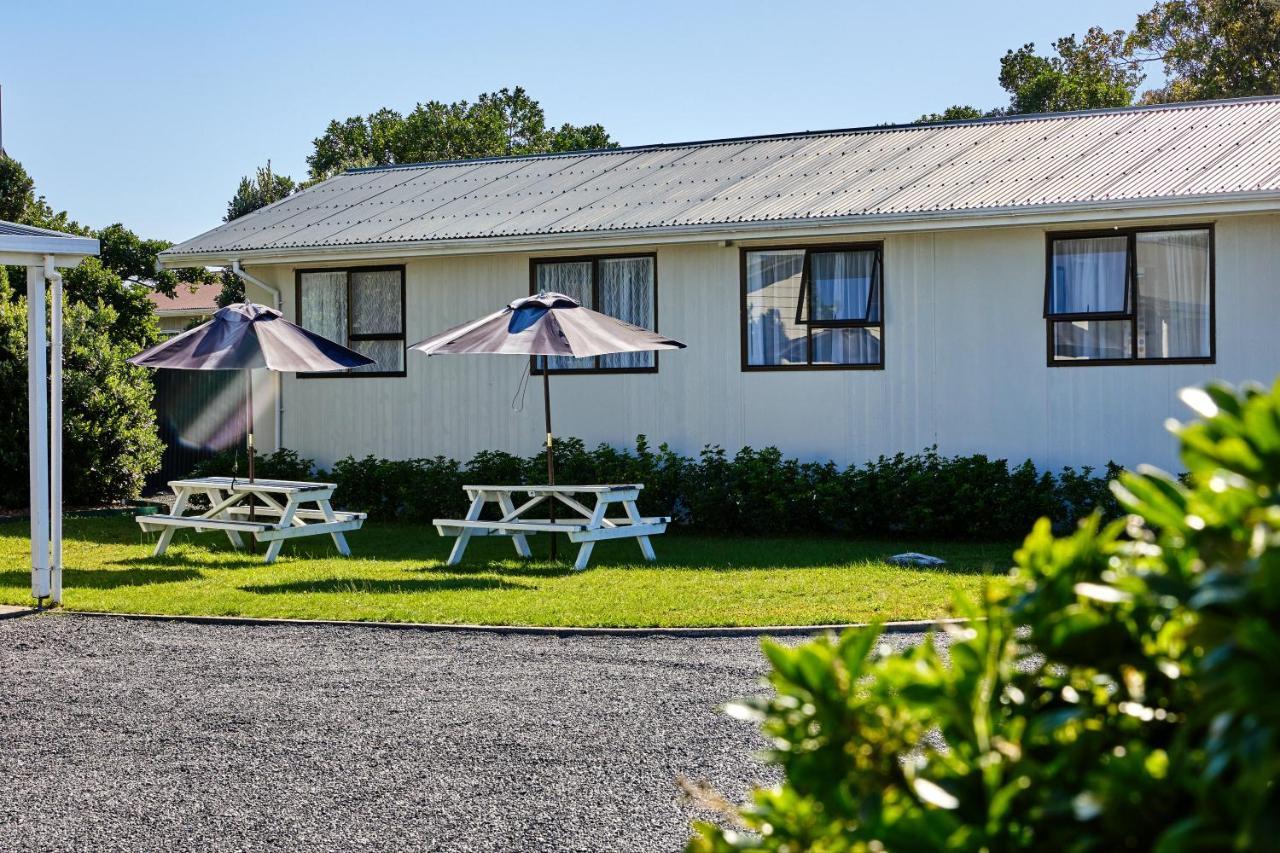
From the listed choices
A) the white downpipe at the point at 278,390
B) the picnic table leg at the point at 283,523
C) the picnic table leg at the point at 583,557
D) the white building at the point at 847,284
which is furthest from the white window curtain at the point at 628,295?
the picnic table leg at the point at 283,523

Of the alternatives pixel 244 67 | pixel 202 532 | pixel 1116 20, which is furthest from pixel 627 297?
pixel 1116 20

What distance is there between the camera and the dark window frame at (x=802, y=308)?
1512 centimetres

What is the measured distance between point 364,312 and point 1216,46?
98.4 feet

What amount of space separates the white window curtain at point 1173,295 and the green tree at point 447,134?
1077 inches

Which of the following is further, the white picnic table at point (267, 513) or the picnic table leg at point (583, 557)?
the white picnic table at point (267, 513)

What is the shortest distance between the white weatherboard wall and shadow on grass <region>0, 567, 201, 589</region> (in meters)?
5.37

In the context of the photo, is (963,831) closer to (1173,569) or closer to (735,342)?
(1173,569)

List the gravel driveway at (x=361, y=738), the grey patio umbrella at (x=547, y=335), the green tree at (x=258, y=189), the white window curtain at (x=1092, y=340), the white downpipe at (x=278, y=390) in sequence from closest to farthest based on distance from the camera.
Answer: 1. the gravel driveway at (x=361, y=738)
2. the grey patio umbrella at (x=547, y=335)
3. the white window curtain at (x=1092, y=340)
4. the white downpipe at (x=278, y=390)
5. the green tree at (x=258, y=189)

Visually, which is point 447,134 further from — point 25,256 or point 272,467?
point 25,256

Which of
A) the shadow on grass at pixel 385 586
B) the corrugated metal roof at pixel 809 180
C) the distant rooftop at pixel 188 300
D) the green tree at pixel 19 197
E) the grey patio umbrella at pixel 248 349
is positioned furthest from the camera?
the distant rooftop at pixel 188 300

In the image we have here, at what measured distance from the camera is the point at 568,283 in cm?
1680

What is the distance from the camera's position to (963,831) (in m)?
1.48

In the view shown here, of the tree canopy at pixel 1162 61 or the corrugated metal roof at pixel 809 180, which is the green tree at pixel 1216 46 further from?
the corrugated metal roof at pixel 809 180

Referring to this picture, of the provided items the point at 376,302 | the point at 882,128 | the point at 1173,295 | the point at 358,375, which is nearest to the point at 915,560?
the point at 1173,295
